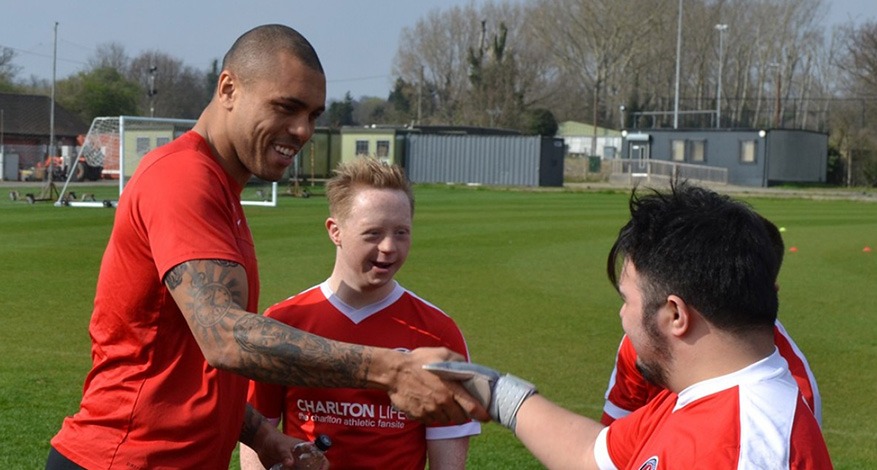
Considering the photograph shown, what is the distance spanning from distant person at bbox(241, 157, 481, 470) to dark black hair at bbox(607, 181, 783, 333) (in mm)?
1714

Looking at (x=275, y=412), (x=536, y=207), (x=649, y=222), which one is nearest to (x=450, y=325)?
(x=275, y=412)

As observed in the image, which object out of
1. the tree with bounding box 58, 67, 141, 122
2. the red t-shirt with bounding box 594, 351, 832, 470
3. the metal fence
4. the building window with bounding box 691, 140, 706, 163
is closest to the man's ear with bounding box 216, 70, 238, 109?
the red t-shirt with bounding box 594, 351, 832, 470

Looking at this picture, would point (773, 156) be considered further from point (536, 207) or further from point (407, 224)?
point (407, 224)

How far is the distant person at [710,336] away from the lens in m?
2.60

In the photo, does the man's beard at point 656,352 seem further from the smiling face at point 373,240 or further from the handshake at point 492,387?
the smiling face at point 373,240

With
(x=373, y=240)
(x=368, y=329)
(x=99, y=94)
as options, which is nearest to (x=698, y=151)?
(x=99, y=94)

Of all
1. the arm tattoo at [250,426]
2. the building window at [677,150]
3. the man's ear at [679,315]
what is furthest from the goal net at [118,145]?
the building window at [677,150]

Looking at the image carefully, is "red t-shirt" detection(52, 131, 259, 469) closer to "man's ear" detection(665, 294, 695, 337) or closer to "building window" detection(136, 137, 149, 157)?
"man's ear" detection(665, 294, 695, 337)

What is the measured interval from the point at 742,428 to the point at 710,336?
0.83 feet

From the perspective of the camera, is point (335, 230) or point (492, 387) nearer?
point (492, 387)

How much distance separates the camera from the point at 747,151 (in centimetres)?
7150

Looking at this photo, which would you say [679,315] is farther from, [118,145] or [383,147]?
[383,147]

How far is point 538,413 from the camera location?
11.1 ft

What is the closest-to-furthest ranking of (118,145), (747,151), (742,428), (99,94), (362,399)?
(742,428) → (362,399) → (118,145) → (747,151) → (99,94)
